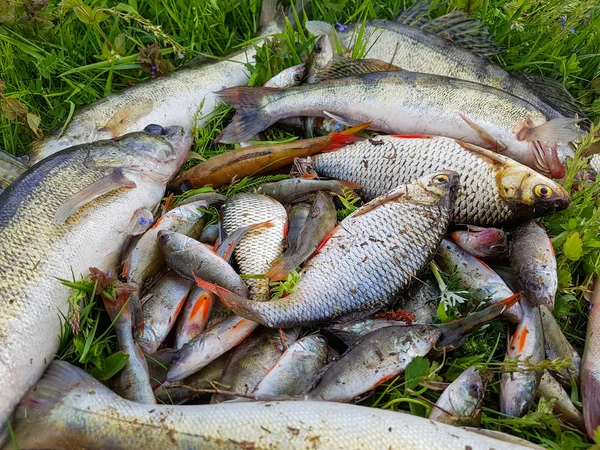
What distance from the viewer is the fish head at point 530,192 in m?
2.78

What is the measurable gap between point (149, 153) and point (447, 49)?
2231 mm

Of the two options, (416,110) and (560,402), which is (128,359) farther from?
(416,110)

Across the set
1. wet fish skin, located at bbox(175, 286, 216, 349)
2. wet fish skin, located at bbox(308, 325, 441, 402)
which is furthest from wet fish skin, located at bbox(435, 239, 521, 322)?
wet fish skin, located at bbox(175, 286, 216, 349)

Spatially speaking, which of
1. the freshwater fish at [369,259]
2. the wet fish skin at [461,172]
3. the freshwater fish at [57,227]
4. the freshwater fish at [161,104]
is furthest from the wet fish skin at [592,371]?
the freshwater fish at [161,104]

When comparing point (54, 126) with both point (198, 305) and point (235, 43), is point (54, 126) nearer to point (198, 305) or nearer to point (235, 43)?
point (235, 43)

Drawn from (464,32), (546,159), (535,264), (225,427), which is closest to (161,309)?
(225,427)

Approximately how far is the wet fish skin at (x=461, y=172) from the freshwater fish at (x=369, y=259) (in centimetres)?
20

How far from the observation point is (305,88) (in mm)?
3514

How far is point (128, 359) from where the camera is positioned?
7.98 ft

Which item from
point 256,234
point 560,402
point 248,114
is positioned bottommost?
point 560,402

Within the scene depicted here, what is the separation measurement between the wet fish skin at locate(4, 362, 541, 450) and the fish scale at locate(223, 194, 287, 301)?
2.38 ft

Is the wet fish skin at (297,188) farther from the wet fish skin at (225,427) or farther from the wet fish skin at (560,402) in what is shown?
the wet fish skin at (560,402)

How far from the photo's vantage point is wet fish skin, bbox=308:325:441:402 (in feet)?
7.77

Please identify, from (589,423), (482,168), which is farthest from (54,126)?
(589,423)
